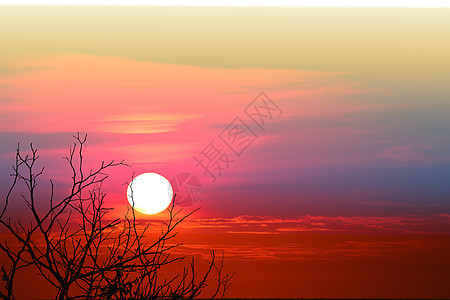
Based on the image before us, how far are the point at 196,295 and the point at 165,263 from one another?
1.65 ft

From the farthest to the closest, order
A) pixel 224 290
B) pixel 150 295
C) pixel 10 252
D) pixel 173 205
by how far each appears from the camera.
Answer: pixel 224 290
pixel 173 205
pixel 150 295
pixel 10 252

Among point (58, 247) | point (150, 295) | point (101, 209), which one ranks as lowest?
point (150, 295)

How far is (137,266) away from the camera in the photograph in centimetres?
550

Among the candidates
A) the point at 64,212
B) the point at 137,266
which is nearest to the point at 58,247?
the point at 64,212

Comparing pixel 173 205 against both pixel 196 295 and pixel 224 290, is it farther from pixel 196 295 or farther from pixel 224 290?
pixel 224 290

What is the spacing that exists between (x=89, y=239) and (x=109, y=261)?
27 centimetres

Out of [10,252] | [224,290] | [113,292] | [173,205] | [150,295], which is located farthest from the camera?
[224,290]

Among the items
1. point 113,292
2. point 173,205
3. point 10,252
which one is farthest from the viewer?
point 173,205

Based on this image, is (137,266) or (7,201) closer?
(7,201)

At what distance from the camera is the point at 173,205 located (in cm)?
604

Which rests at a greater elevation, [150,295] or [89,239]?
[89,239]

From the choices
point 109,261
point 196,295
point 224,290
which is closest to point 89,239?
point 109,261

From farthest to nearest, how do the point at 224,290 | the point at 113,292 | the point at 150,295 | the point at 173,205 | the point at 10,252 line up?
the point at 224,290 < the point at 173,205 < the point at 150,295 < the point at 113,292 < the point at 10,252

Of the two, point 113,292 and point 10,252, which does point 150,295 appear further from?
point 10,252
